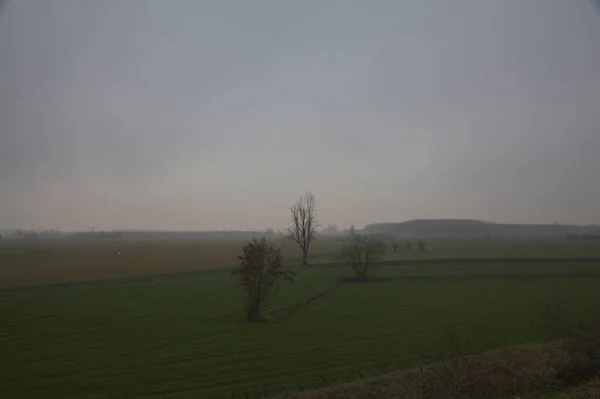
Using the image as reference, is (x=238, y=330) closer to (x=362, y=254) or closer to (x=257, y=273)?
(x=257, y=273)

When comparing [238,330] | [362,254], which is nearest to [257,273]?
[238,330]

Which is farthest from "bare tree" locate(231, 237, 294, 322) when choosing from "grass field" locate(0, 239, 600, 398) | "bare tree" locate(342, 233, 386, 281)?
"bare tree" locate(342, 233, 386, 281)

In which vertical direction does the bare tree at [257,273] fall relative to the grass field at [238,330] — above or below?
above

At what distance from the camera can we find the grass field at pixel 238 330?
17578mm

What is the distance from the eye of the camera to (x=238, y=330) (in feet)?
86.2

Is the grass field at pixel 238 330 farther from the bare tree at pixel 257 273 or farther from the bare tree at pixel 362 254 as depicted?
the bare tree at pixel 362 254

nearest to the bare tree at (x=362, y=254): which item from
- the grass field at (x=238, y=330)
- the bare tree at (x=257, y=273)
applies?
the grass field at (x=238, y=330)

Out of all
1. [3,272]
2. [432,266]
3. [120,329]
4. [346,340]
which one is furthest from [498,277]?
[3,272]

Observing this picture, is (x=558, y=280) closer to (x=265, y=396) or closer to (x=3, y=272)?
(x=265, y=396)

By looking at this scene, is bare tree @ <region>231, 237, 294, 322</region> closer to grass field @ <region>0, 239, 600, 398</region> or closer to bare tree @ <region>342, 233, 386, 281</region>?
grass field @ <region>0, 239, 600, 398</region>

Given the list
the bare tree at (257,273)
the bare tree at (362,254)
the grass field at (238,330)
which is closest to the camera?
the grass field at (238,330)

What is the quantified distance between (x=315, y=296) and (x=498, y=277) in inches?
944

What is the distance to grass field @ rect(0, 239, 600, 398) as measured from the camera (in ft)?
57.7

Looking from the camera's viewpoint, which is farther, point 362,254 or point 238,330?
point 362,254
